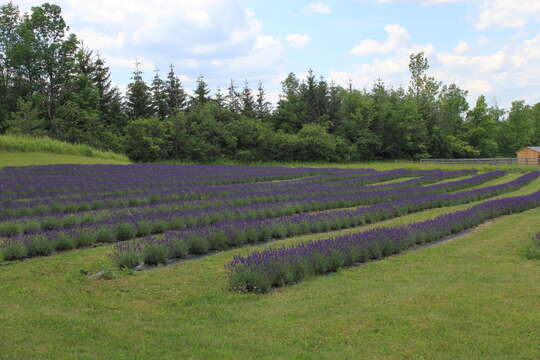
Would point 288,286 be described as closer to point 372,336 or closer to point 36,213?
point 372,336

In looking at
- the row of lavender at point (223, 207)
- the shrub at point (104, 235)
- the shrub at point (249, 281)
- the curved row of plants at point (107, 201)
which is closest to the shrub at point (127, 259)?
the shrub at point (249, 281)

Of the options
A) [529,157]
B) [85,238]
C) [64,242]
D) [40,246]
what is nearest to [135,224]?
[85,238]

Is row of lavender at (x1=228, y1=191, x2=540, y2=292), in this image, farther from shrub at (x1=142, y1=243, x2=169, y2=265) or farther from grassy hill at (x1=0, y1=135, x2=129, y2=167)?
grassy hill at (x1=0, y1=135, x2=129, y2=167)

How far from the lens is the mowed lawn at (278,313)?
17.2 feet

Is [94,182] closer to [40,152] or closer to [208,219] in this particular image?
[208,219]

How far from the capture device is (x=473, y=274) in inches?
331

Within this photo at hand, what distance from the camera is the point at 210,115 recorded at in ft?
214

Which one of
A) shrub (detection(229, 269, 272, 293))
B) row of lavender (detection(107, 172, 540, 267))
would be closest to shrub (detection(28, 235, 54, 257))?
row of lavender (detection(107, 172, 540, 267))

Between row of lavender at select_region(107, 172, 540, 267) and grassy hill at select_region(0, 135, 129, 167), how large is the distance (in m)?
27.9

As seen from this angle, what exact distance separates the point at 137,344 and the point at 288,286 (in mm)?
3120

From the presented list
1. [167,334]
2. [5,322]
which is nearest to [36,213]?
[5,322]

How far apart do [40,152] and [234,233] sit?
36.6 meters

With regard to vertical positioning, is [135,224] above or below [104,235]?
above

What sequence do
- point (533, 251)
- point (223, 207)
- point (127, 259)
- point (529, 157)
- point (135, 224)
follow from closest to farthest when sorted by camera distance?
point (127, 259) < point (533, 251) < point (135, 224) < point (223, 207) < point (529, 157)
